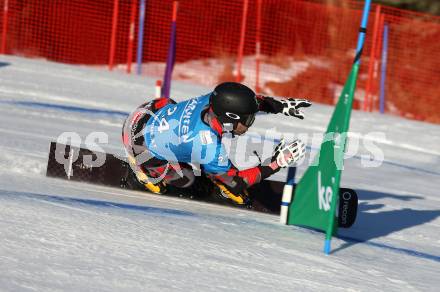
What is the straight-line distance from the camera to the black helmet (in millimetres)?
7328

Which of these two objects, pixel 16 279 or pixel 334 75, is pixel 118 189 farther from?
pixel 334 75

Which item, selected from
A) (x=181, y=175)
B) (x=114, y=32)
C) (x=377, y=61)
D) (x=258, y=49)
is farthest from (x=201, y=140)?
(x=114, y=32)

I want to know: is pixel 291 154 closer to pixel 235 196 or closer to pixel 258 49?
pixel 235 196

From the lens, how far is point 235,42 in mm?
20750

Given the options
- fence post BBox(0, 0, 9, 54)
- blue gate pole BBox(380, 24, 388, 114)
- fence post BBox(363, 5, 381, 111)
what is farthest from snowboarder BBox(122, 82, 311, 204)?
fence post BBox(0, 0, 9, 54)

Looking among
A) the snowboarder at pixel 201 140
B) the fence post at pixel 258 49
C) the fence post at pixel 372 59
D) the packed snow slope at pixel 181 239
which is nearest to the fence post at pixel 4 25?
the fence post at pixel 258 49

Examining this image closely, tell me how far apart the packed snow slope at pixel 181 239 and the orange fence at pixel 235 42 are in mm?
8359

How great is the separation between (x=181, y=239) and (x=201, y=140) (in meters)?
1.22

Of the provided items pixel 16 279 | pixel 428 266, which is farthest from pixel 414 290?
pixel 16 279

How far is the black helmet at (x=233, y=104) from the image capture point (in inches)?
289

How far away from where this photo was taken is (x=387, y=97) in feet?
68.2

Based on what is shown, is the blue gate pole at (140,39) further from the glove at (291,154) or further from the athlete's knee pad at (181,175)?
the glove at (291,154)

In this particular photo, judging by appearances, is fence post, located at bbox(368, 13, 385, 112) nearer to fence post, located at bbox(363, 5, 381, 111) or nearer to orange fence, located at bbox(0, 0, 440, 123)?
fence post, located at bbox(363, 5, 381, 111)

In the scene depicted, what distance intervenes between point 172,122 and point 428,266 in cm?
238
